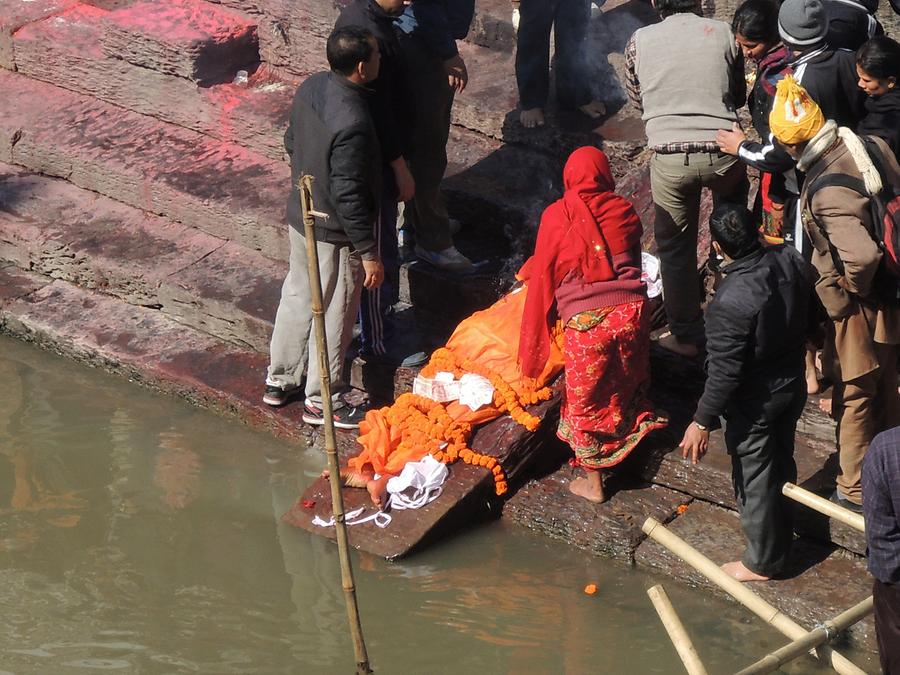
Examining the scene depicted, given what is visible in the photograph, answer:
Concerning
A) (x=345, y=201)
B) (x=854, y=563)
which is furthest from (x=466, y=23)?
(x=854, y=563)

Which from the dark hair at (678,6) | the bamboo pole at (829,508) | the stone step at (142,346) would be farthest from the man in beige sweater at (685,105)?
the stone step at (142,346)

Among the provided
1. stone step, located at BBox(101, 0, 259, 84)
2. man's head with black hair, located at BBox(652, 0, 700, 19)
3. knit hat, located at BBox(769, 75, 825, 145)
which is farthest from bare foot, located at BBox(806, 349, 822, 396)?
stone step, located at BBox(101, 0, 259, 84)

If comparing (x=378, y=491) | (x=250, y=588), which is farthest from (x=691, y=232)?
(x=250, y=588)

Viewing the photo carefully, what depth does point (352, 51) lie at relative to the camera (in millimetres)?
6039

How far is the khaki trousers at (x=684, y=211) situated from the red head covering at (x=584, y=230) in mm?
409

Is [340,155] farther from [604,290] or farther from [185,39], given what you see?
[185,39]

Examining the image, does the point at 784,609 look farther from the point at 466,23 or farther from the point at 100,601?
the point at 466,23

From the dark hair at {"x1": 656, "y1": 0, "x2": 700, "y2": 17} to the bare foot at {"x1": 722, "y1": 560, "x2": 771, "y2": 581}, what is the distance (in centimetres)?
248

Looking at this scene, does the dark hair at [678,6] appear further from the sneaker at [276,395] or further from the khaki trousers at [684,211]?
the sneaker at [276,395]

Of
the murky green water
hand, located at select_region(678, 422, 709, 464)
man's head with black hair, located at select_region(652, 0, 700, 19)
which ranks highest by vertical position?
man's head with black hair, located at select_region(652, 0, 700, 19)

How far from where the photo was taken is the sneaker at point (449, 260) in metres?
7.31

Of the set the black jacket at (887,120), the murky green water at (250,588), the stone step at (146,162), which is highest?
the black jacket at (887,120)

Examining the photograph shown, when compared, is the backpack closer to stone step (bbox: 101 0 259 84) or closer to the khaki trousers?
the khaki trousers

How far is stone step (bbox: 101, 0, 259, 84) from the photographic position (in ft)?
29.8
